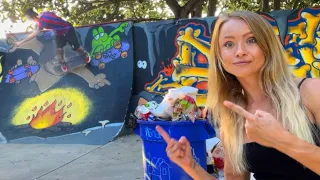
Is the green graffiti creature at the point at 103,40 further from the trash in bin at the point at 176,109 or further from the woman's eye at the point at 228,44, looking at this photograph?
the woman's eye at the point at 228,44

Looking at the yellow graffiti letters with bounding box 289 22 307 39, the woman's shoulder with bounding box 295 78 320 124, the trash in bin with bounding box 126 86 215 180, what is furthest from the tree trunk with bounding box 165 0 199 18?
the woman's shoulder with bounding box 295 78 320 124

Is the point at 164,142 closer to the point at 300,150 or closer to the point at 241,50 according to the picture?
the point at 241,50

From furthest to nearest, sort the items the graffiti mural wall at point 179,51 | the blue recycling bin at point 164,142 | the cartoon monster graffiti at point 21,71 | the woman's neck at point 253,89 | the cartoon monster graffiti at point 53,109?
1. the cartoon monster graffiti at point 21,71
2. the cartoon monster graffiti at point 53,109
3. the graffiti mural wall at point 179,51
4. the blue recycling bin at point 164,142
5. the woman's neck at point 253,89

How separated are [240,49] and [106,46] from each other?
676 centimetres

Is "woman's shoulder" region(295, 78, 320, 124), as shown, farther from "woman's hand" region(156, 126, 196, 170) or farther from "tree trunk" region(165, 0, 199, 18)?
"tree trunk" region(165, 0, 199, 18)

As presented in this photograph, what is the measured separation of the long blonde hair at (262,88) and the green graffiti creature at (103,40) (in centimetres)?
636

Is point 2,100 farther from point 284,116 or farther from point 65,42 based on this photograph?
point 284,116

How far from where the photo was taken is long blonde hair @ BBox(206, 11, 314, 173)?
5.65ft

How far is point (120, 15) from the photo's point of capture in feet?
61.4

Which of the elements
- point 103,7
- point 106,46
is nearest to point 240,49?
point 106,46

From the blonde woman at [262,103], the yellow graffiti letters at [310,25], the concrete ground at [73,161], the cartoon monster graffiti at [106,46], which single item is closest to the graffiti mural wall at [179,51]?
the yellow graffiti letters at [310,25]

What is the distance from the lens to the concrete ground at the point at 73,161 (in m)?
5.16

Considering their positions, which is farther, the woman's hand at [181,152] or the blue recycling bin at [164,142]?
the blue recycling bin at [164,142]

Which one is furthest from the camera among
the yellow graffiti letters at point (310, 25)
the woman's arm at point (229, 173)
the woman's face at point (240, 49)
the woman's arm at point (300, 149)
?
the yellow graffiti letters at point (310, 25)
